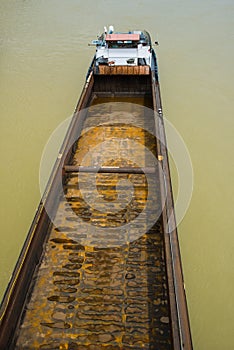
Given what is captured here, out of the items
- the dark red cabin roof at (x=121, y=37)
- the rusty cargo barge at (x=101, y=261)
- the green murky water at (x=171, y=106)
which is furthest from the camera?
the dark red cabin roof at (x=121, y=37)

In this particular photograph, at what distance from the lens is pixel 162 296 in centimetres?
359

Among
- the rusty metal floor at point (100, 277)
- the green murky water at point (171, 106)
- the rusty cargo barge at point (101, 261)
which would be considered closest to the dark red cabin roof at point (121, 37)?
the green murky water at point (171, 106)

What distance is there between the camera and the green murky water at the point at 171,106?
4.51 metres

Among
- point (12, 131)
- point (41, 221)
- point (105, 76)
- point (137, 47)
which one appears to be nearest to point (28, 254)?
point (41, 221)

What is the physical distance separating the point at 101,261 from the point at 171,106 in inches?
224

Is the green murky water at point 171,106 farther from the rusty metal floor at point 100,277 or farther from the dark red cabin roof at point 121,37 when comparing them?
the dark red cabin roof at point 121,37

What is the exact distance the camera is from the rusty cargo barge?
321 centimetres

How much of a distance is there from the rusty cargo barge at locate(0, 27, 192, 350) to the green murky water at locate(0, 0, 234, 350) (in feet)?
2.68

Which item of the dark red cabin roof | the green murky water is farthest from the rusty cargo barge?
the dark red cabin roof

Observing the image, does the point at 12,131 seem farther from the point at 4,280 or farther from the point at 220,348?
the point at 220,348

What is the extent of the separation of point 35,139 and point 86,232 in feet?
11.8

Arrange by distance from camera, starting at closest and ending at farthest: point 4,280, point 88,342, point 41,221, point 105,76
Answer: point 88,342
point 41,221
point 4,280
point 105,76

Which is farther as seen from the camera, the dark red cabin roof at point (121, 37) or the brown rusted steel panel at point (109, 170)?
the dark red cabin roof at point (121, 37)

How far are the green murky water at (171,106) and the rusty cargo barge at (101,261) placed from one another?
82 cm
